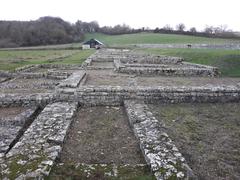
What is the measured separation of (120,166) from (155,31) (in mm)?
78950

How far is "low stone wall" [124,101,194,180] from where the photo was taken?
4340 mm

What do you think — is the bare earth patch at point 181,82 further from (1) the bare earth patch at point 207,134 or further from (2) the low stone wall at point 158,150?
(2) the low stone wall at point 158,150

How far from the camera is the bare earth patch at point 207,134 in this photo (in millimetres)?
5039

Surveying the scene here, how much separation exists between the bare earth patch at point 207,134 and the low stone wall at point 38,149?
9.68 ft

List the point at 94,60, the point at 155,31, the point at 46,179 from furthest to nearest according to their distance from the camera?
the point at 155,31, the point at 94,60, the point at 46,179

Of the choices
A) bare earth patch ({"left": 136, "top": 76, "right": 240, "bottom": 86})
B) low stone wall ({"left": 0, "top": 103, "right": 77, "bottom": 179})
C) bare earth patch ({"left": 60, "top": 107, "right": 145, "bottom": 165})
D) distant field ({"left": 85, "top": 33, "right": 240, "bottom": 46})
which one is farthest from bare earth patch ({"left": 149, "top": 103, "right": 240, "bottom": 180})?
distant field ({"left": 85, "top": 33, "right": 240, "bottom": 46})

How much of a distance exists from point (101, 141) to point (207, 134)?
2975 millimetres

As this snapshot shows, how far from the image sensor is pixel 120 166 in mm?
4754

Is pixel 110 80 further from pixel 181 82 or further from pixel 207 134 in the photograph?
pixel 207 134

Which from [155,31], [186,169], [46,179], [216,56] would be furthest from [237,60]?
[155,31]

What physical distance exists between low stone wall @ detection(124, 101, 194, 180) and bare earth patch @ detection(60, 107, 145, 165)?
0.29 m

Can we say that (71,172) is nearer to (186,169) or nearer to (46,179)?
(46,179)

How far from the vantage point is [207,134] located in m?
6.74

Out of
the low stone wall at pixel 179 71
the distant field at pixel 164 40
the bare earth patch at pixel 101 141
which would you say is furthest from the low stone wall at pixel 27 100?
the distant field at pixel 164 40
